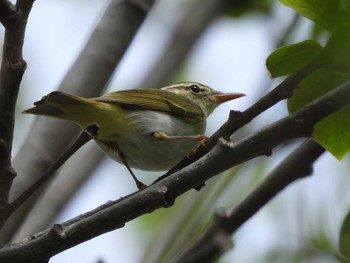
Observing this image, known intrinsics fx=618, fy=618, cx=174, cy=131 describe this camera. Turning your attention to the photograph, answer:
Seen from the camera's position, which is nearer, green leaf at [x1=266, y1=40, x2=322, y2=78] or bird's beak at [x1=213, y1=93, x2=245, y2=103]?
green leaf at [x1=266, y1=40, x2=322, y2=78]

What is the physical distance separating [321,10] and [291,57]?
0.16m

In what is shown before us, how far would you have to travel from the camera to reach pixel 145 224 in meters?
6.46

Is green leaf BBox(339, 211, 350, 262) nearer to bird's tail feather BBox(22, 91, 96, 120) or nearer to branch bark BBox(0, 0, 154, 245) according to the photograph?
bird's tail feather BBox(22, 91, 96, 120)

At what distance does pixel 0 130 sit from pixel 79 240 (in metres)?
→ 0.46

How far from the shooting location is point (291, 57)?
1.81m

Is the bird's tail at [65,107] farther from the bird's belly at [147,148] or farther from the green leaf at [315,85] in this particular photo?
the green leaf at [315,85]

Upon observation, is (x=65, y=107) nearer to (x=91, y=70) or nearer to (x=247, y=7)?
(x=91, y=70)

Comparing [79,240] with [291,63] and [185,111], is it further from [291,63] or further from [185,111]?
[185,111]

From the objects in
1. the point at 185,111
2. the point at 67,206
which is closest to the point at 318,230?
the point at 185,111

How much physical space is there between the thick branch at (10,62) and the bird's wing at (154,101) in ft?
6.17

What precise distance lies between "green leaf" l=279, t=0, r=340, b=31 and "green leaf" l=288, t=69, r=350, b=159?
0.60 feet

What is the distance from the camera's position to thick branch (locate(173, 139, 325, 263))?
200 centimetres

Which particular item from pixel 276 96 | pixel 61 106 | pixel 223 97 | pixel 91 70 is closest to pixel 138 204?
pixel 276 96

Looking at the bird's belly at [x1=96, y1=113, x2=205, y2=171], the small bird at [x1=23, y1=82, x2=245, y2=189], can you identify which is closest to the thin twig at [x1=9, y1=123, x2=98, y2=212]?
the small bird at [x1=23, y1=82, x2=245, y2=189]
